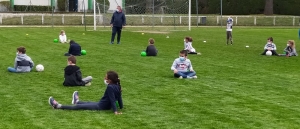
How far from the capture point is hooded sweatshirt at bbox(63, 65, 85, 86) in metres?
13.9

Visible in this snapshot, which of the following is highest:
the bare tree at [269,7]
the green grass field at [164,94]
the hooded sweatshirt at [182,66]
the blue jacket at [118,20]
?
the bare tree at [269,7]

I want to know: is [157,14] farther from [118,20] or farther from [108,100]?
[108,100]

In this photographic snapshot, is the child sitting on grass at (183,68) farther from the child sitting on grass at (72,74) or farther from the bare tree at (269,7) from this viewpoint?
the bare tree at (269,7)

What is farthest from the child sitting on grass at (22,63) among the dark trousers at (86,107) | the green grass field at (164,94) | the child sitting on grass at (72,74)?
the dark trousers at (86,107)

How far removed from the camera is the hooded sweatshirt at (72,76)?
13.9 metres

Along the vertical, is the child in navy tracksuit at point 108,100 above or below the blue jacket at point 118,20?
below

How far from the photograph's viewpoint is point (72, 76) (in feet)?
45.5

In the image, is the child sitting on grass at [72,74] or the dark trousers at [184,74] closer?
the child sitting on grass at [72,74]

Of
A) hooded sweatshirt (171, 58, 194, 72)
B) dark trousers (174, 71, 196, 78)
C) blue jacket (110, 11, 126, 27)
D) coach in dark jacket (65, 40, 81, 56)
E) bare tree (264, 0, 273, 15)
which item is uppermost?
bare tree (264, 0, 273, 15)

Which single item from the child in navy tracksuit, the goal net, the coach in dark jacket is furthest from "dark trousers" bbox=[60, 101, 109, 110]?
the goal net

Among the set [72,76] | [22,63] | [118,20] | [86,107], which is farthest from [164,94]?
[118,20]

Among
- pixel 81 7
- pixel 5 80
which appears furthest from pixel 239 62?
pixel 81 7

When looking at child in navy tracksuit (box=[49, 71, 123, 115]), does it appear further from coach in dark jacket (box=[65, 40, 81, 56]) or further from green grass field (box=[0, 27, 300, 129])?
coach in dark jacket (box=[65, 40, 81, 56])

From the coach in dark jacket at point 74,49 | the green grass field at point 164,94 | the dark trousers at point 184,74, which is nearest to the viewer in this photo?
the green grass field at point 164,94
